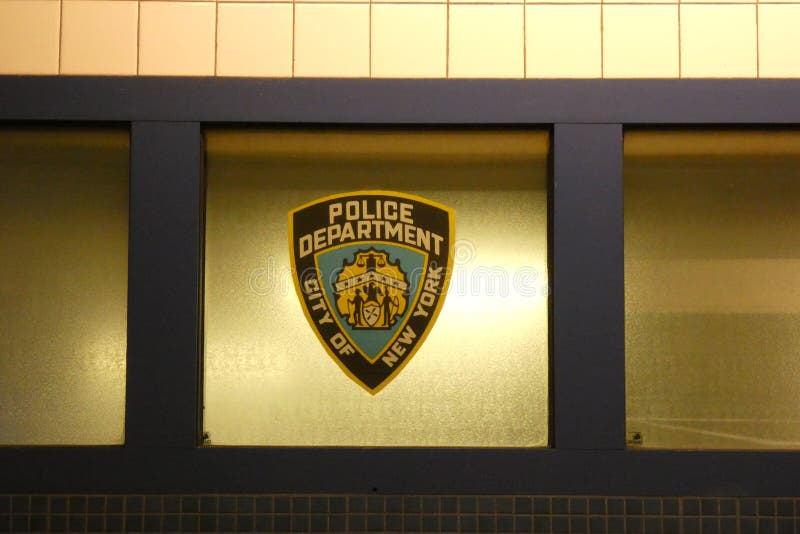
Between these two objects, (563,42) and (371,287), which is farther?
(371,287)

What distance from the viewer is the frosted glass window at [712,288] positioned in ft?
20.1

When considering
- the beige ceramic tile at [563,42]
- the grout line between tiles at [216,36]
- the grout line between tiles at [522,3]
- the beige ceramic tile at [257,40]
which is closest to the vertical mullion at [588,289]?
the beige ceramic tile at [563,42]

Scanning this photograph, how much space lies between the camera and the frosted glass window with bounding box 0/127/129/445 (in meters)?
6.18

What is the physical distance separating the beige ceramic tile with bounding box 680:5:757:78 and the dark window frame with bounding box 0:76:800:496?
0.35 ft

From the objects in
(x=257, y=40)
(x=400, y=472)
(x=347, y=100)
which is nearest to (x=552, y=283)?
(x=400, y=472)

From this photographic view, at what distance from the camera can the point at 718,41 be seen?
607 cm

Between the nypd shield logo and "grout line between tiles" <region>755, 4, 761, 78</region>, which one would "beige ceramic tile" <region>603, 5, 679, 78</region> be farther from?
the nypd shield logo

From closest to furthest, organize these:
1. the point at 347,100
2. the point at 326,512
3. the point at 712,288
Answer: the point at 326,512 → the point at 347,100 → the point at 712,288

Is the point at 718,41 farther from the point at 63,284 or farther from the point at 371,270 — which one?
the point at 63,284

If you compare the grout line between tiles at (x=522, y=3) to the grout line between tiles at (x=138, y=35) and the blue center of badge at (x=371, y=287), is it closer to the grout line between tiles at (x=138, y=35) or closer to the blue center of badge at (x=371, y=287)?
the grout line between tiles at (x=138, y=35)

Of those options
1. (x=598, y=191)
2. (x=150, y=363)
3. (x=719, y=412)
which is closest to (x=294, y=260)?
(x=150, y=363)

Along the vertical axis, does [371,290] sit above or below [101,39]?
below

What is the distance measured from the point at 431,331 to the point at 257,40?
6.88 feet

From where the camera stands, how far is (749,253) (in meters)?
6.20
